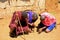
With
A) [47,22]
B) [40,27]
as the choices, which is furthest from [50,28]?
[40,27]

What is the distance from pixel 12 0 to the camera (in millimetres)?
5945

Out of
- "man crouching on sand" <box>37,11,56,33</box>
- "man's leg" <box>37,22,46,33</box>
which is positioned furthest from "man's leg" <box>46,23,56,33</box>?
"man's leg" <box>37,22,46,33</box>

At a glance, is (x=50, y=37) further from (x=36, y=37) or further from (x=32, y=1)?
(x=32, y=1)

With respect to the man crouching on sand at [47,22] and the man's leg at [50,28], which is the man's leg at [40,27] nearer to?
the man crouching on sand at [47,22]

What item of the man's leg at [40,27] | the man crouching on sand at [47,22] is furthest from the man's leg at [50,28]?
the man's leg at [40,27]

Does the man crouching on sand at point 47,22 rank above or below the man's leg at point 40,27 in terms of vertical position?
above

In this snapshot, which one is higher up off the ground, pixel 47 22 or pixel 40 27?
pixel 47 22

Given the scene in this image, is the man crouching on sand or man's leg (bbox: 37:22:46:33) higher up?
the man crouching on sand

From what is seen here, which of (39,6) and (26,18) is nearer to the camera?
(26,18)

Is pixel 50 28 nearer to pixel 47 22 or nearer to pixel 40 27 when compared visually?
pixel 47 22

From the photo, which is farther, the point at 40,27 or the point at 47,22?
the point at 40,27

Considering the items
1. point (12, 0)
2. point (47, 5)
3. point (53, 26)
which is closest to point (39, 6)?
point (47, 5)

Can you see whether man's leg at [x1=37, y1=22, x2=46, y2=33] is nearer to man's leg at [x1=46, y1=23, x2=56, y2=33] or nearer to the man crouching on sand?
the man crouching on sand

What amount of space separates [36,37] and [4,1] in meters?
1.81
